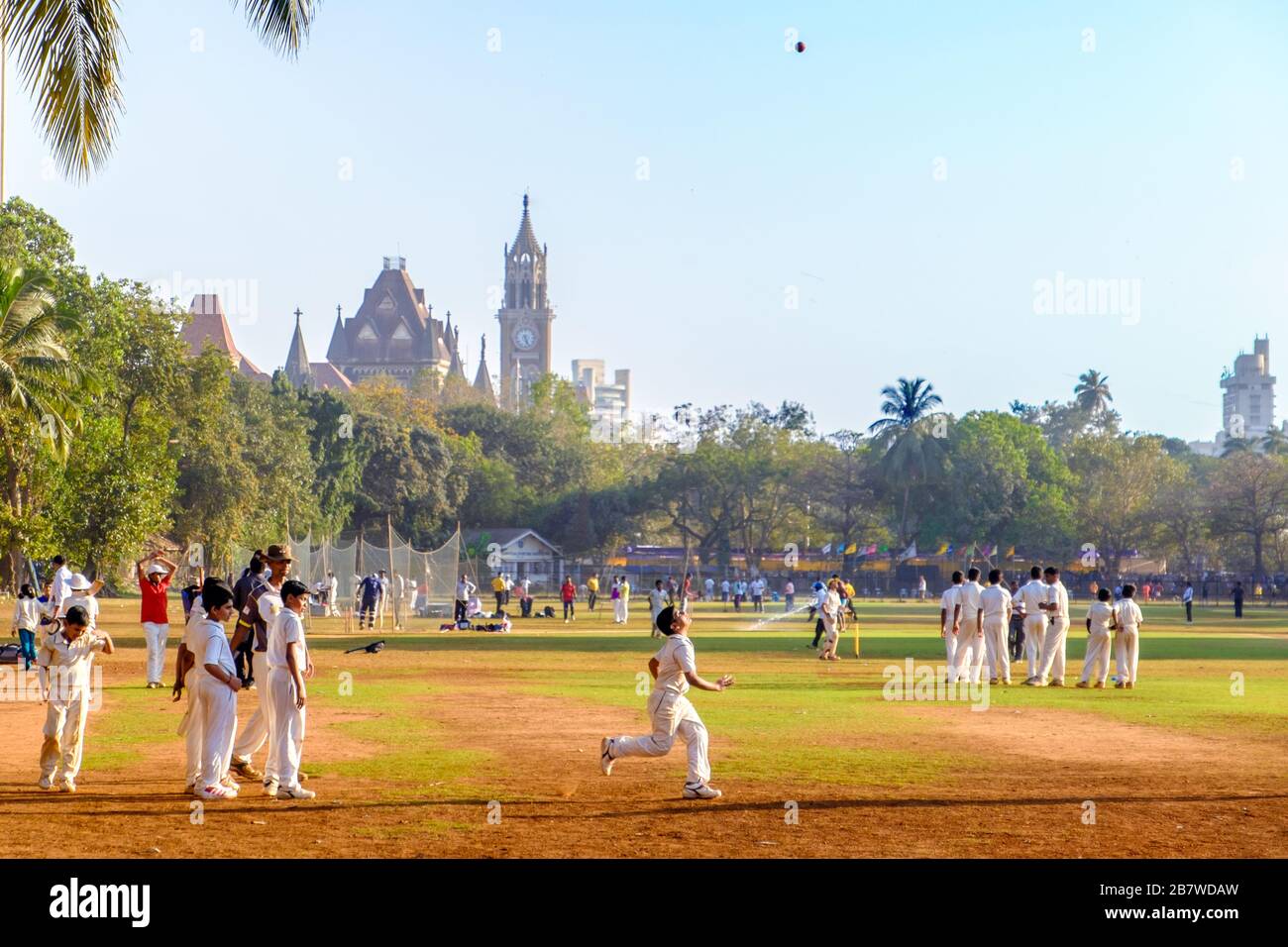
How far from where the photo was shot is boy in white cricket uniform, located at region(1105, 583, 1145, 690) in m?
23.5

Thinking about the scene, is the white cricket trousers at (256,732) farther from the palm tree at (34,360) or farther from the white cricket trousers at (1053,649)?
the palm tree at (34,360)

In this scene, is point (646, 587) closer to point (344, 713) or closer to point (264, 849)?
point (344, 713)

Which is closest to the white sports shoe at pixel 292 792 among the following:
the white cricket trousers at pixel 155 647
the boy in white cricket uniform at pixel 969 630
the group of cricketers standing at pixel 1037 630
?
the white cricket trousers at pixel 155 647

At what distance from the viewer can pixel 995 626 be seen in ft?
80.5

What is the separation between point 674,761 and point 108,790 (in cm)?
522

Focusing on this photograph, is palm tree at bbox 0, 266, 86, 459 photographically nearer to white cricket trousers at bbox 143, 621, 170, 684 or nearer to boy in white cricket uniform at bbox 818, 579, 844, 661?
white cricket trousers at bbox 143, 621, 170, 684

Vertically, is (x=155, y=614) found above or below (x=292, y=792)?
above

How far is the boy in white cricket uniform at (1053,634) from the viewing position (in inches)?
950

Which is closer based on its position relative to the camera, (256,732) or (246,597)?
(256,732)

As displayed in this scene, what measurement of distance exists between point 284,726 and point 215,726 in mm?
532

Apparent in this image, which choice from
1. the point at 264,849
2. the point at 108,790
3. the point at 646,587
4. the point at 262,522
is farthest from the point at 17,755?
the point at 646,587

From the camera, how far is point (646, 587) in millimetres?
89438

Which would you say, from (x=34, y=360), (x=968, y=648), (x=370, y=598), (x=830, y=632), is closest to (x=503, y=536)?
(x=370, y=598)

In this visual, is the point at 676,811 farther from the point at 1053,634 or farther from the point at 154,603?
the point at 1053,634
